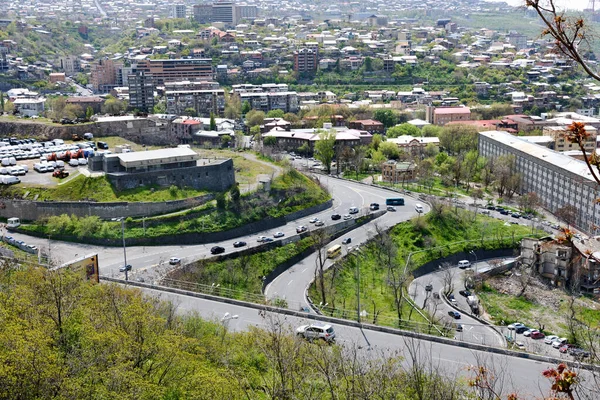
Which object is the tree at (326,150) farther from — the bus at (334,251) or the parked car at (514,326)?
the parked car at (514,326)

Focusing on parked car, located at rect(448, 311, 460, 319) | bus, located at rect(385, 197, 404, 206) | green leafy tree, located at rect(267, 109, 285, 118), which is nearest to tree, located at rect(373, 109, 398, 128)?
green leafy tree, located at rect(267, 109, 285, 118)

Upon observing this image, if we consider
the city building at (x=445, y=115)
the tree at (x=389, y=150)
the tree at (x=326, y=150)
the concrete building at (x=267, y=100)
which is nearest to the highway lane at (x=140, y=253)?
the tree at (x=326, y=150)

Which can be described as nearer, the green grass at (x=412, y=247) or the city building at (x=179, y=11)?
the green grass at (x=412, y=247)

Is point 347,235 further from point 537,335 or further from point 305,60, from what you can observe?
point 305,60

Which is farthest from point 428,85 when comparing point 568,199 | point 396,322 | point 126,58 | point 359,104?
point 396,322

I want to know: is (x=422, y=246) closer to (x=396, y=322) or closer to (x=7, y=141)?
(x=396, y=322)
